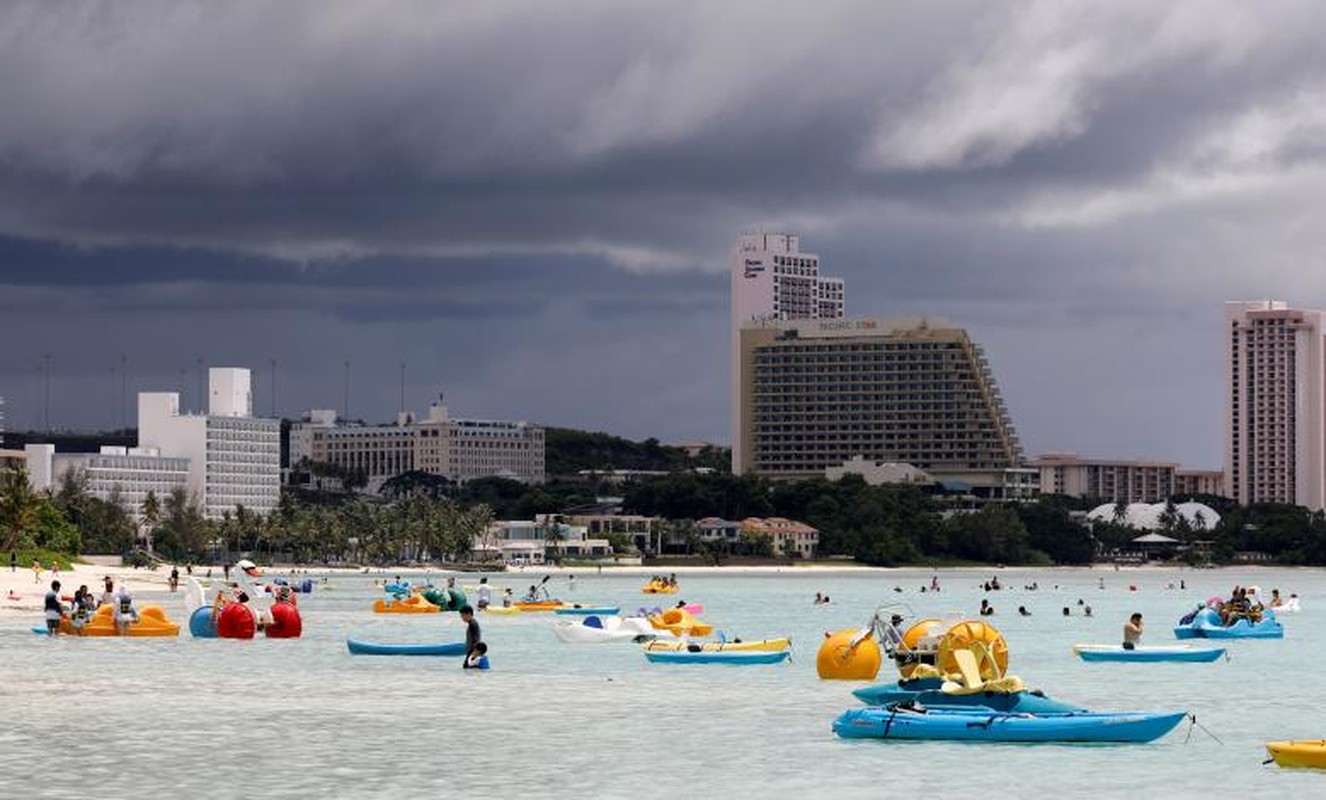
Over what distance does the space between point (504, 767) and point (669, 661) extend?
3101cm

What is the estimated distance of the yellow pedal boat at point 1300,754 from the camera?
45938 mm

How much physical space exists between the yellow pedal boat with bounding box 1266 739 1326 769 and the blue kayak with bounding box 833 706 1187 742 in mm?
3398

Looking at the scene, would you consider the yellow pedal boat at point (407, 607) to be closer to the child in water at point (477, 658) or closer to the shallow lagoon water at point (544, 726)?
the shallow lagoon water at point (544, 726)

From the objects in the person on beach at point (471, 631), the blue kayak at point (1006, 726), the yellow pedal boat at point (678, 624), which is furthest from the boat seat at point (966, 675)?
the yellow pedal boat at point (678, 624)

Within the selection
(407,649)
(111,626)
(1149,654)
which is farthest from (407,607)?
(1149,654)

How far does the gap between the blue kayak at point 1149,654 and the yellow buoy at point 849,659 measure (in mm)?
16610

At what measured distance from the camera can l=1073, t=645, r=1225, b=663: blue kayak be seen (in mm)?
84062

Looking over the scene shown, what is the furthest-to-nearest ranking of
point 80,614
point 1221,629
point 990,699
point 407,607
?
point 407,607, point 1221,629, point 80,614, point 990,699

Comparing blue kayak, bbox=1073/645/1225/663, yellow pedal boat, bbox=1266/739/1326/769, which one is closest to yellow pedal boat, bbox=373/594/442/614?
blue kayak, bbox=1073/645/1225/663

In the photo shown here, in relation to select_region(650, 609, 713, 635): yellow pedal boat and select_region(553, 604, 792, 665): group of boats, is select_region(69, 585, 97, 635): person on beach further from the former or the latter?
select_region(650, 609, 713, 635): yellow pedal boat

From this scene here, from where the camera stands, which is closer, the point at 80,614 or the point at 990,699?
the point at 990,699

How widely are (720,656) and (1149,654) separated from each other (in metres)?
17.2

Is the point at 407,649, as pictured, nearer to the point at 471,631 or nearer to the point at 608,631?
the point at 471,631

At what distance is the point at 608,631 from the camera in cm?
9306
